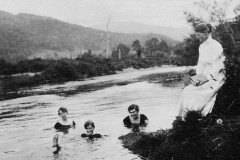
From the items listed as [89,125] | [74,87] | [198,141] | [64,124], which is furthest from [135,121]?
[74,87]

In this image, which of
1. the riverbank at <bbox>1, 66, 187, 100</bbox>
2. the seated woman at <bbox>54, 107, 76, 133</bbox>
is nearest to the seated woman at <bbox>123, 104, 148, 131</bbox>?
the seated woman at <bbox>54, 107, 76, 133</bbox>

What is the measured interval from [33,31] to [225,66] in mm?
100317

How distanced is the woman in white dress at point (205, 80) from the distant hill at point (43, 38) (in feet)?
210

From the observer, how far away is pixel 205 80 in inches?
264

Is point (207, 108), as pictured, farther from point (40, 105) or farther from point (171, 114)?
point (40, 105)

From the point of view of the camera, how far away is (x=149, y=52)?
297 ft

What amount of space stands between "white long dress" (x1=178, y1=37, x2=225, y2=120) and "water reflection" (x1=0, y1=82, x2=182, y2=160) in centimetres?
176

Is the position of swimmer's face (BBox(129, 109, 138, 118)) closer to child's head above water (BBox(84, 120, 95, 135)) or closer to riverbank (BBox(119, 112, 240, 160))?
child's head above water (BBox(84, 120, 95, 135))

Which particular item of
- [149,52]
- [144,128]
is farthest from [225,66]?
[149,52]

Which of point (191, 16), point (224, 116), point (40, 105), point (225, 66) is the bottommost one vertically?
point (40, 105)

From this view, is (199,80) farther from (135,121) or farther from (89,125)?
(135,121)

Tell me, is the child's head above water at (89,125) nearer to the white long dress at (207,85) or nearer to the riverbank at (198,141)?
the riverbank at (198,141)

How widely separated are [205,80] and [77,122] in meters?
6.73

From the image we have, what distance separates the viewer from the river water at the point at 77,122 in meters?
8.55
